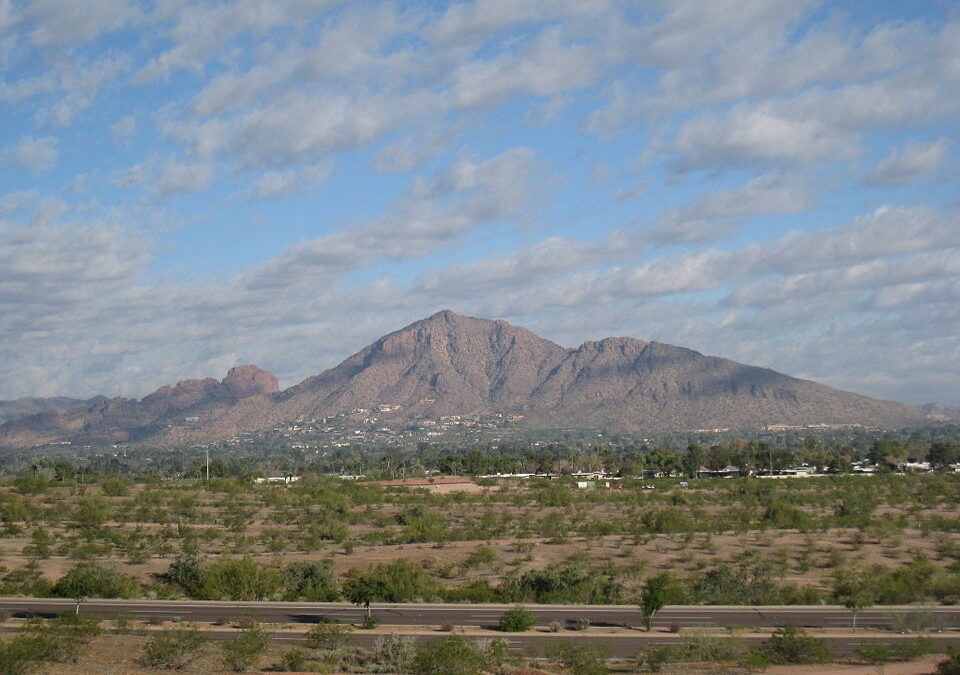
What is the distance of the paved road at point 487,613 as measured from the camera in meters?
35.2

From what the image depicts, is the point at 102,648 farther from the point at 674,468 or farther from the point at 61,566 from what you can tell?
the point at 674,468

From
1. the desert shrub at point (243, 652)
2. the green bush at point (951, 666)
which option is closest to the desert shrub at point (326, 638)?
the desert shrub at point (243, 652)

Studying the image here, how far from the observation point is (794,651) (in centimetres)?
2742

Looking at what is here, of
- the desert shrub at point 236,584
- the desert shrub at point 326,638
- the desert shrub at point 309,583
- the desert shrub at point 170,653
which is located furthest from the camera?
the desert shrub at point 309,583

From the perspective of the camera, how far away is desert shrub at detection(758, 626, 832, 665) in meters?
27.2

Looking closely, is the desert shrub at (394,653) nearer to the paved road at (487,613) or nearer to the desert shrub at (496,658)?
the desert shrub at (496,658)

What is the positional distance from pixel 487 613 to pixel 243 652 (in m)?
14.5

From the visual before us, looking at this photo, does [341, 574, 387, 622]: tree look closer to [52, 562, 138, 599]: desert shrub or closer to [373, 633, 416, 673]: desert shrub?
[373, 633, 416, 673]: desert shrub

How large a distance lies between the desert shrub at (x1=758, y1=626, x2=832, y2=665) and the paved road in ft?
22.2

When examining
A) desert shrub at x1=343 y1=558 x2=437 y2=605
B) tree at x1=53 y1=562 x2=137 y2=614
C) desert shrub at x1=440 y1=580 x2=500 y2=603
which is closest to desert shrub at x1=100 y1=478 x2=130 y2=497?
tree at x1=53 y1=562 x2=137 y2=614

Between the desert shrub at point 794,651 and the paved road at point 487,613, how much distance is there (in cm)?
676

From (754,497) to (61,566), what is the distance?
204ft

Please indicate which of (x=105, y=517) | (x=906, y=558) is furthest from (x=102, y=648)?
(x=105, y=517)

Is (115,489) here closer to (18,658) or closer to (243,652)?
(243,652)
